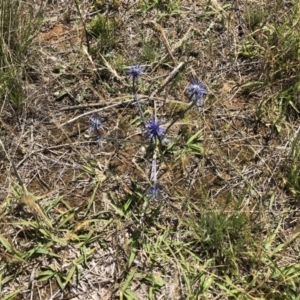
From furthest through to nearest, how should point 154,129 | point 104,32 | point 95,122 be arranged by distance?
1. point 104,32
2. point 95,122
3. point 154,129

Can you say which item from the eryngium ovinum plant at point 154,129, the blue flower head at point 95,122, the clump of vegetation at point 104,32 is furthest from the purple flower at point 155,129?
the clump of vegetation at point 104,32

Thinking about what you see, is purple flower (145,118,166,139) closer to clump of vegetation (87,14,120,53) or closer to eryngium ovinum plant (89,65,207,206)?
eryngium ovinum plant (89,65,207,206)

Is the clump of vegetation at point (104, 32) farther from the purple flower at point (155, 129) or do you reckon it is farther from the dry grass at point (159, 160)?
the purple flower at point (155, 129)

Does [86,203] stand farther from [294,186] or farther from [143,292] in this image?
[294,186]

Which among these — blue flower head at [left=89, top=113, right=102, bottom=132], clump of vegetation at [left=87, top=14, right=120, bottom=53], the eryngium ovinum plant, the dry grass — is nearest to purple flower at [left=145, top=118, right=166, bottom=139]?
the eryngium ovinum plant

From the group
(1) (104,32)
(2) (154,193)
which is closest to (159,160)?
(2) (154,193)

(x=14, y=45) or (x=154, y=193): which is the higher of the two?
(x=14, y=45)

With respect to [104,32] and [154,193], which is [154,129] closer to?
[154,193]
